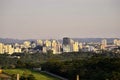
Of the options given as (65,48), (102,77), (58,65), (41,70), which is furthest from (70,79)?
(65,48)

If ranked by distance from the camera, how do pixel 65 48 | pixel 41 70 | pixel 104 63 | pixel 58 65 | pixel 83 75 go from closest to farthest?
pixel 83 75
pixel 104 63
pixel 58 65
pixel 41 70
pixel 65 48

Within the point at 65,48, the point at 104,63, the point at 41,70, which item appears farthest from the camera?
the point at 65,48

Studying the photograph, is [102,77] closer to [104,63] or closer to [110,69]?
[110,69]

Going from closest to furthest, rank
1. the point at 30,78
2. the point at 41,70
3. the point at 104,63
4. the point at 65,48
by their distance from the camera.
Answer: the point at 30,78
the point at 104,63
the point at 41,70
the point at 65,48

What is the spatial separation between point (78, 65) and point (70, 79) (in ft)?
8.63

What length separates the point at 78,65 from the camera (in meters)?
21.4

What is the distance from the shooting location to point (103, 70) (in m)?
18.7

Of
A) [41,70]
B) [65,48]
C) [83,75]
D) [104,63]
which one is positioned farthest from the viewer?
[65,48]

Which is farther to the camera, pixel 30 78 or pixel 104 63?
pixel 104 63

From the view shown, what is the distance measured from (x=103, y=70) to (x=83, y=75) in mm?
1298

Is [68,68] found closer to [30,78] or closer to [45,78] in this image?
[45,78]

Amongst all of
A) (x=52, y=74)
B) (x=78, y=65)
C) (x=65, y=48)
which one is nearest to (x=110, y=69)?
(x=78, y=65)

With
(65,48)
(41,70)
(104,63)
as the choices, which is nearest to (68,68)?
(104,63)

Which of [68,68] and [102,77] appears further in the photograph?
[68,68]
